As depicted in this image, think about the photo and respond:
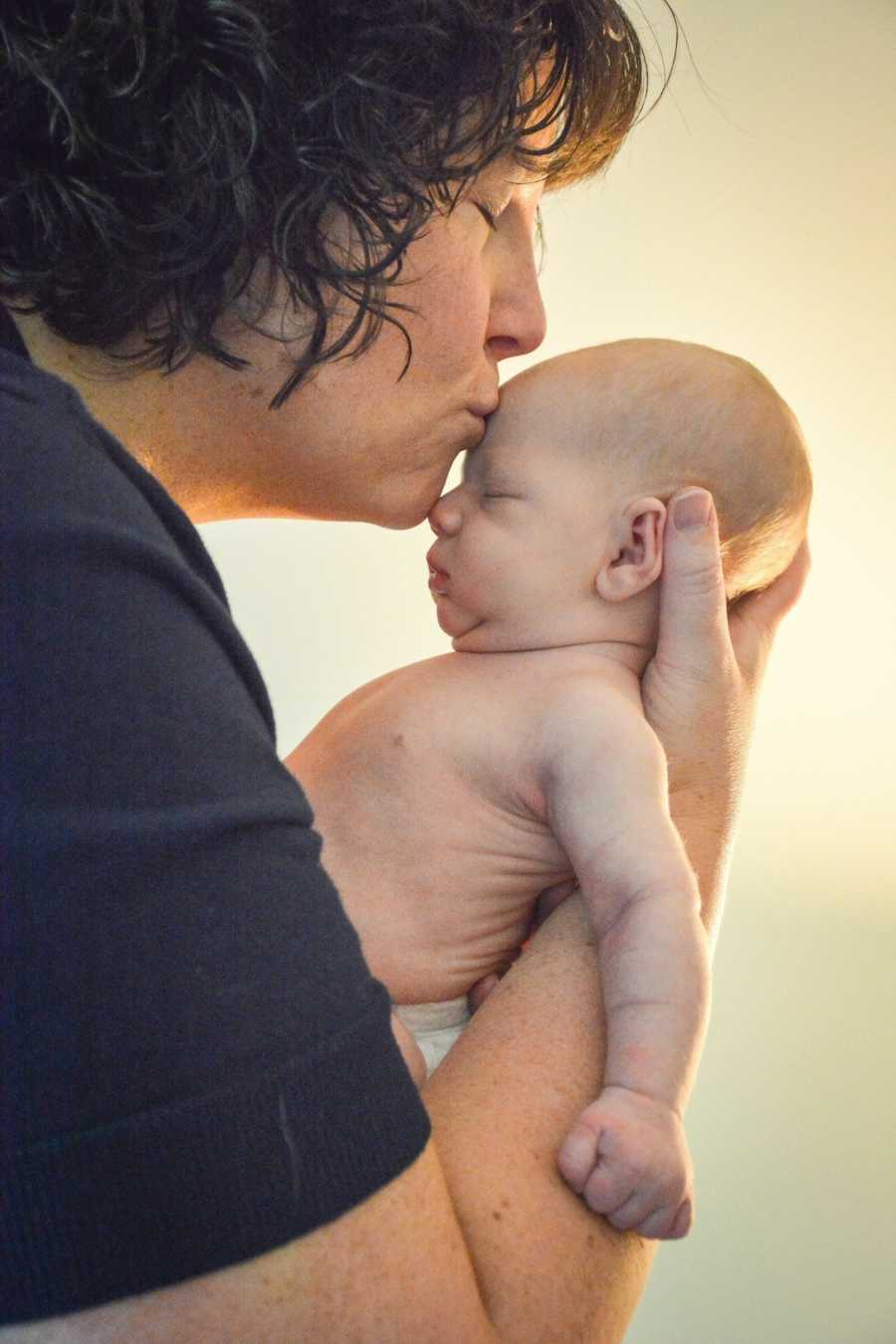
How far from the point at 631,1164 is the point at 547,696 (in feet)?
1.29

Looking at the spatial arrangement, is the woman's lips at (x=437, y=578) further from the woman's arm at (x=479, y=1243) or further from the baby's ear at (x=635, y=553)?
the woman's arm at (x=479, y=1243)

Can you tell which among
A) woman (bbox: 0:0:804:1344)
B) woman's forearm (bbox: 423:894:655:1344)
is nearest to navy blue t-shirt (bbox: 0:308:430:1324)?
woman (bbox: 0:0:804:1344)

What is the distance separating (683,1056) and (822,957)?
3.93 ft

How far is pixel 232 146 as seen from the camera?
82cm

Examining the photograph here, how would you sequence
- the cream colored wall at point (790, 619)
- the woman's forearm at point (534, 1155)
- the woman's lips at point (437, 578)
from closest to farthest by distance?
the woman's forearm at point (534, 1155)
the woman's lips at point (437, 578)
the cream colored wall at point (790, 619)

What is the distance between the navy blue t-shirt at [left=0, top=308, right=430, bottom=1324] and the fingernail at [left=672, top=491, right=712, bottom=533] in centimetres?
56

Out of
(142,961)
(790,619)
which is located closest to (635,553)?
(142,961)

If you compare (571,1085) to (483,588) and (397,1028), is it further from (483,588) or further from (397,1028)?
(483,588)

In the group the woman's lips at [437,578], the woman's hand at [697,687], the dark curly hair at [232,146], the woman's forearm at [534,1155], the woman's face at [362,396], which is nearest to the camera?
the woman's forearm at [534,1155]

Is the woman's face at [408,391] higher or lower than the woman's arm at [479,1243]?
higher

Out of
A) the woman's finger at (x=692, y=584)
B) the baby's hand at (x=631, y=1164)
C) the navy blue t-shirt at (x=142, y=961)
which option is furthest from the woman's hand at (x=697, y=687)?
the navy blue t-shirt at (x=142, y=961)

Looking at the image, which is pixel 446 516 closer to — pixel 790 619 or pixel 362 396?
pixel 362 396

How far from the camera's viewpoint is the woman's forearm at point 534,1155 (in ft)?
2.17

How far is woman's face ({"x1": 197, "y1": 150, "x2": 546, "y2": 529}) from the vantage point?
3.15 ft
